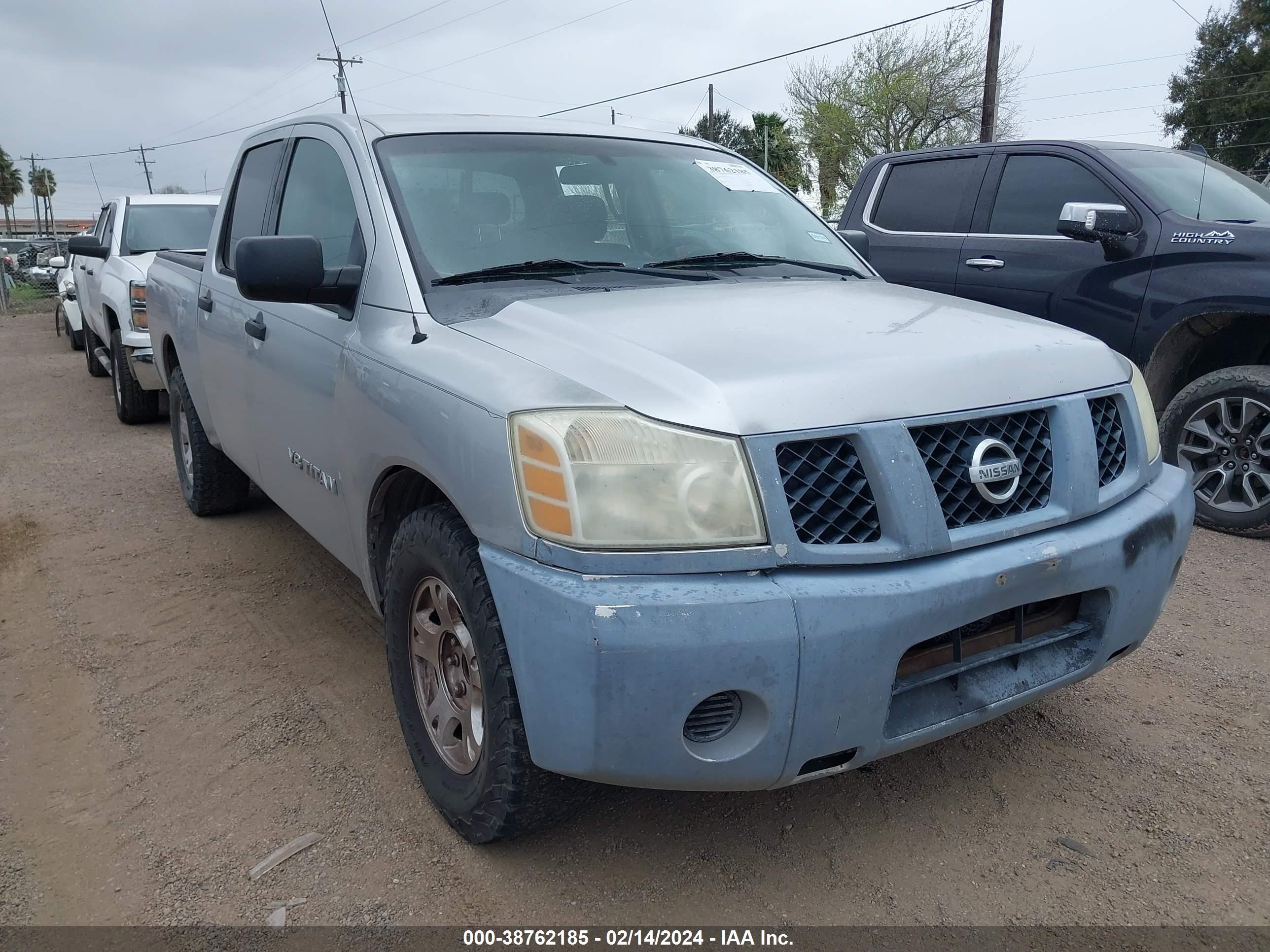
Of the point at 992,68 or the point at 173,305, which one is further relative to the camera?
the point at 992,68

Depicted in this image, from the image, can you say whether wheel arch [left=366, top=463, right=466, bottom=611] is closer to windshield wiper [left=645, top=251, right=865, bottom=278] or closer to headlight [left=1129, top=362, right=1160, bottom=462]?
windshield wiper [left=645, top=251, right=865, bottom=278]

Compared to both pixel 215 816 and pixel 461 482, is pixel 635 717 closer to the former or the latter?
pixel 461 482

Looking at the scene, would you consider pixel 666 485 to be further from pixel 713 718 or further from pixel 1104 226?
pixel 1104 226

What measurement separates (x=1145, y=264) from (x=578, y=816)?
13.8 feet

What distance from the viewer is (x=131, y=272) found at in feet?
26.8

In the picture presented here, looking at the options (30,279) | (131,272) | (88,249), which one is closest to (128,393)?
(131,272)

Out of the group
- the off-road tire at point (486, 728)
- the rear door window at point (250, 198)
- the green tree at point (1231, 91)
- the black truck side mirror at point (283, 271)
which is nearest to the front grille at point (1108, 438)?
the off-road tire at point (486, 728)

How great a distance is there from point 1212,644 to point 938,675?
2.06m

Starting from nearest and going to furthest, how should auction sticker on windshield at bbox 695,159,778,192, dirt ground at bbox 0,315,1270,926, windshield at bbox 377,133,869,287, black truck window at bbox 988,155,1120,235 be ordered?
dirt ground at bbox 0,315,1270,926 → windshield at bbox 377,133,869,287 → auction sticker on windshield at bbox 695,159,778,192 → black truck window at bbox 988,155,1120,235

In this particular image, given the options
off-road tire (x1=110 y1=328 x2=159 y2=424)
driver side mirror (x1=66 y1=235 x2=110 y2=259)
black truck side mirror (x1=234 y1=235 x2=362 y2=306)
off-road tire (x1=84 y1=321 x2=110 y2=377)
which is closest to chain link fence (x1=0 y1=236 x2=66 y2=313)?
off-road tire (x1=84 y1=321 x2=110 y2=377)

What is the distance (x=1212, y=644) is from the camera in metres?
3.68

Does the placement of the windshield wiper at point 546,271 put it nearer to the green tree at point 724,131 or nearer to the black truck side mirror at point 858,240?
the black truck side mirror at point 858,240

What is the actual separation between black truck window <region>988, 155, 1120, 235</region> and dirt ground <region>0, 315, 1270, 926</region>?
8.26 ft

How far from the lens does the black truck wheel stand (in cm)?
479
